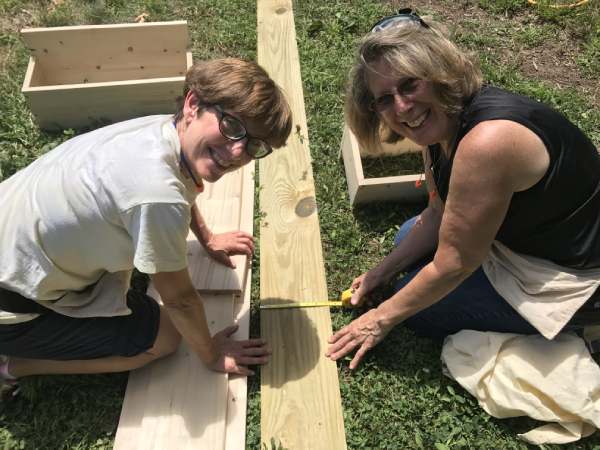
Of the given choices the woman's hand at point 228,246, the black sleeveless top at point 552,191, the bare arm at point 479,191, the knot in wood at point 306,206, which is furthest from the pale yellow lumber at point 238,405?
the black sleeveless top at point 552,191

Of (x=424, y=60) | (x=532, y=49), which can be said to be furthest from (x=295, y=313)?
(x=532, y=49)

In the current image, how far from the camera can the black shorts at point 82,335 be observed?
208 centimetres

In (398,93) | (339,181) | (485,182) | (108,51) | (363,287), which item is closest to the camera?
(485,182)

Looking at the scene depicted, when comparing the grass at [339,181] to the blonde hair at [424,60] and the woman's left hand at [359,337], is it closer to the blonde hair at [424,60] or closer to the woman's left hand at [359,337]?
the woman's left hand at [359,337]

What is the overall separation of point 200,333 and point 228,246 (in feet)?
2.55

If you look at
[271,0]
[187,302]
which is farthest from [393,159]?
[271,0]

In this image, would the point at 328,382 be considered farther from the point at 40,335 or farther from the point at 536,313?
the point at 40,335

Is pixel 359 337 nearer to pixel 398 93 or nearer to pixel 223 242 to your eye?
pixel 223 242

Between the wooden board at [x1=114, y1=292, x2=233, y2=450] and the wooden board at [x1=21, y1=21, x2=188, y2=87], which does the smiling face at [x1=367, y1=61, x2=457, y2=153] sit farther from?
the wooden board at [x1=21, y1=21, x2=188, y2=87]

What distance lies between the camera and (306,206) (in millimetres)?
3170

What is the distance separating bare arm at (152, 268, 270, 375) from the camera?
1859 millimetres

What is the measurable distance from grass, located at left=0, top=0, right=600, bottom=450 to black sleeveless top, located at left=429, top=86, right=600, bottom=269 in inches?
34.9

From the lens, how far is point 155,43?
11.9 ft

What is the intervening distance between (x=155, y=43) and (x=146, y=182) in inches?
94.2
